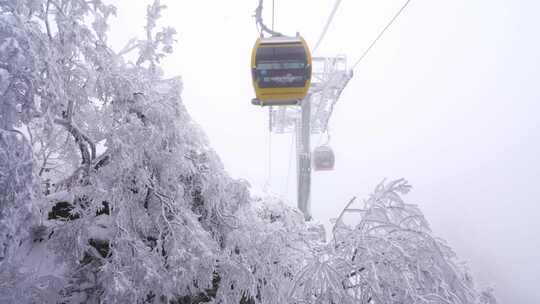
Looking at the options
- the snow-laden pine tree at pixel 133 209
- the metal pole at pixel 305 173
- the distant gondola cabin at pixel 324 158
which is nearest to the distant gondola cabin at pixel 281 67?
the snow-laden pine tree at pixel 133 209

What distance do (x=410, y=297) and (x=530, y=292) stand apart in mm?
95598

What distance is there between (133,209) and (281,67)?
3541 mm

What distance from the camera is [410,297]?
339cm

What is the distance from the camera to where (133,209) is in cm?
336

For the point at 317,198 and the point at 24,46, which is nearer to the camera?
the point at 24,46

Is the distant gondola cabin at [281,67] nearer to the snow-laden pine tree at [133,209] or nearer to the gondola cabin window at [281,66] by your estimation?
the gondola cabin window at [281,66]

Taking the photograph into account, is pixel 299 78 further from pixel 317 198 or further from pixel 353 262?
pixel 317 198

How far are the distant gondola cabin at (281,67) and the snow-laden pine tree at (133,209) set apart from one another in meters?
1.94

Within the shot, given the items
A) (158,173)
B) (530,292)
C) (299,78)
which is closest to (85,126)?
(158,173)

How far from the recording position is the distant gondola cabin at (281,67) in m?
5.07

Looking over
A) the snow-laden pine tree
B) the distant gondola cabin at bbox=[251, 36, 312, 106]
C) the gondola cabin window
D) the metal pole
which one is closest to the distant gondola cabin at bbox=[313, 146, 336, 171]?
the metal pole

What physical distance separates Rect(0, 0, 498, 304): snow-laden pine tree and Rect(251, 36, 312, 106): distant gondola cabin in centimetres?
194

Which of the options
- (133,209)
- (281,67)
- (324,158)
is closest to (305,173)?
(281,67)

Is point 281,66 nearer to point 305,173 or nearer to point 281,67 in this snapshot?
point 281,67
